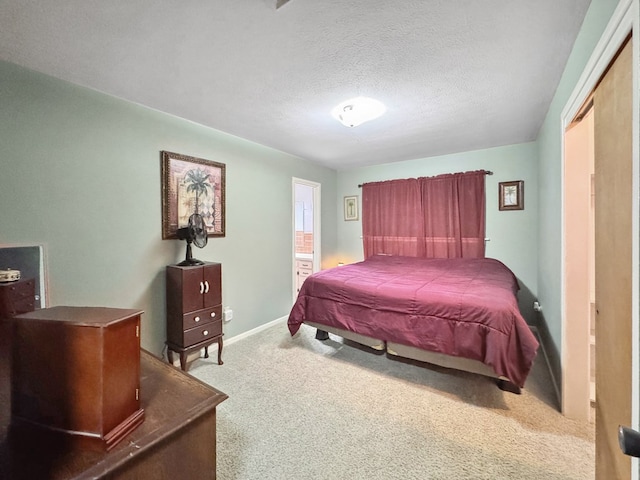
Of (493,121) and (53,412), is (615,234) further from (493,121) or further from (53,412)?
Answer: (493,121)

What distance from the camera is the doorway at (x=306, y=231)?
13.5 feet

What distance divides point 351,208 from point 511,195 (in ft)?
7.66

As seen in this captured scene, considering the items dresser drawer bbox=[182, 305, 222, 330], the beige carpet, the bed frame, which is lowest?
the beige carpet

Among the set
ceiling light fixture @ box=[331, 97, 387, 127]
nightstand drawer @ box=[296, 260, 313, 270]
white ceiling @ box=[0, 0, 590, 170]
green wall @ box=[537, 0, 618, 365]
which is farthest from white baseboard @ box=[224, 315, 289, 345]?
green wall @ box=[537, 0, 618, 365]

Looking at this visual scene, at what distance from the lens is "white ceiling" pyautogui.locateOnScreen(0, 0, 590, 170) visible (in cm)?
126

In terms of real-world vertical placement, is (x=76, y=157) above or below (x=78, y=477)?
above

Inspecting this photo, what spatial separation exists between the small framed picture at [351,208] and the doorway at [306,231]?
2.06 feet

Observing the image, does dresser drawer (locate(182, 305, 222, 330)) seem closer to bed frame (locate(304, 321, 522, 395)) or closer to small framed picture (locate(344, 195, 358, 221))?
bed frame (locate(304, 321, 522, 395))

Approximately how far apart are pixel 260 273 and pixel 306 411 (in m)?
1.85

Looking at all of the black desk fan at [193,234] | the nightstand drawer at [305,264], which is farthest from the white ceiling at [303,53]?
the nightstand drawer at [305,264]

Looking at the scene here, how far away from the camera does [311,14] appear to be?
128cm

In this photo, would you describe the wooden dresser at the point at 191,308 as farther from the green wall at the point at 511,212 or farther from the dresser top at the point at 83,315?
the green wall at the point at 511,212

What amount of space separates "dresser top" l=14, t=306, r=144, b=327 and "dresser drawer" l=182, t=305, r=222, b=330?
64.7 inches

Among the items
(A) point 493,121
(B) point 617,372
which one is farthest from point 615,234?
(A) point 493,121
